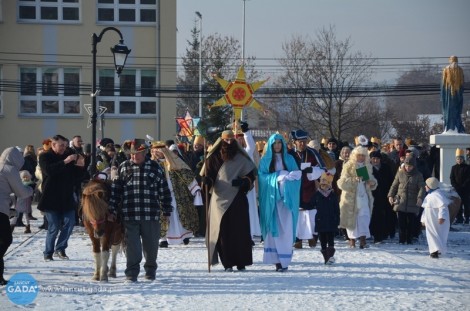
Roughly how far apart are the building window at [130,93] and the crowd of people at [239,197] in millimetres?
21859

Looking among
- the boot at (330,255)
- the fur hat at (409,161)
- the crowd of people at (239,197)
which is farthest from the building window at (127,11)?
the boot at (330,255)

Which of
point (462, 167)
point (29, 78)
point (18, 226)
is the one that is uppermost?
point (29, 78)

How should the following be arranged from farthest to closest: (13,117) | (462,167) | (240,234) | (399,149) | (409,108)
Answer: (409,108), (13,117), (462,167), (399,149), (240,234)

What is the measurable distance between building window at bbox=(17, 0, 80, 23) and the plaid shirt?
3006cm

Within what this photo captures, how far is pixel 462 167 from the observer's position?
70.6ft

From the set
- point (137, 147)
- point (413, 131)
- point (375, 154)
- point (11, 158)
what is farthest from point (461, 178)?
point (413, 131)

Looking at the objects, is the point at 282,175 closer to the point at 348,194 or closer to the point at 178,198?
the point at 178,198

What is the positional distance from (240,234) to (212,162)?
1107 mm

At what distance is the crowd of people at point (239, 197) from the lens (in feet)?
34.8

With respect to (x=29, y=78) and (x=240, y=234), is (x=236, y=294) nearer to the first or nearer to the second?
(x=240, y=234)

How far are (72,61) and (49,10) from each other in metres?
2.71

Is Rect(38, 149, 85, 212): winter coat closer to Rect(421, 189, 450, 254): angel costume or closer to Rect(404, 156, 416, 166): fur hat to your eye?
Rect(421, 189, 450, 254): angel costume

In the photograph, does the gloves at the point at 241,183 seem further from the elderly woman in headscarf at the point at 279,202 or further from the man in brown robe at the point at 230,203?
the elderly woman in headscarf at the point at 279,202

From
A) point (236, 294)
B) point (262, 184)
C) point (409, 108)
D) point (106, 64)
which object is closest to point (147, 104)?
point (106, 64)
